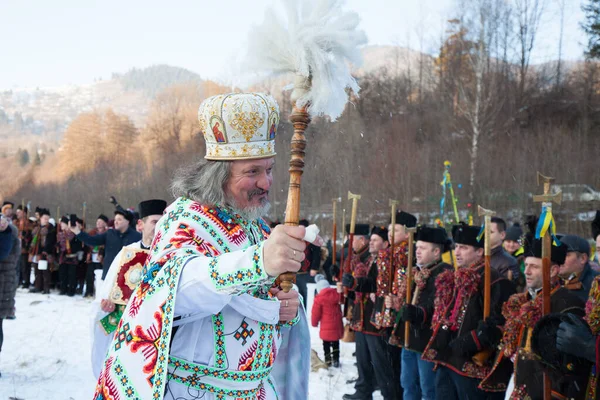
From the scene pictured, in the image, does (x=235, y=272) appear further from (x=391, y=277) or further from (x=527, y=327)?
(x=391, y=277)

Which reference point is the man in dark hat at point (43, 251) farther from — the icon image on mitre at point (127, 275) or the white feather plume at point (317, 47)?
the white feather plume at point (317, 47)

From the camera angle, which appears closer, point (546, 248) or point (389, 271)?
point (546, 248)

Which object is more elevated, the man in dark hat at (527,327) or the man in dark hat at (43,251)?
the man in dark hat at (527,327)

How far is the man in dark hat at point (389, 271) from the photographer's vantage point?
6885 millimetres

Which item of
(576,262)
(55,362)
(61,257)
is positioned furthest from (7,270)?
(61,257)

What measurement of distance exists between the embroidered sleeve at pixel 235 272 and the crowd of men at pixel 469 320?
2524mm

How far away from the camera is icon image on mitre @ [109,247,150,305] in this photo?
15.0ft

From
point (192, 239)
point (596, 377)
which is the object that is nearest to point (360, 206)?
point (596, 377)

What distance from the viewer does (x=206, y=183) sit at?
268 centimetres

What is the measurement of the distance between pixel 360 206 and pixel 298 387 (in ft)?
42.0

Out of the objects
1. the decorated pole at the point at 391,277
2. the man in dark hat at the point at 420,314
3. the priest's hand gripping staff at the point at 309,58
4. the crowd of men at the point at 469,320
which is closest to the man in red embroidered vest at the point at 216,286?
the priest's hand gripping staff at the point at 309,58

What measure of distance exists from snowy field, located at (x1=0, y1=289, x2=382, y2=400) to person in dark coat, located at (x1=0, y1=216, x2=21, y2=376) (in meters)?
0.91

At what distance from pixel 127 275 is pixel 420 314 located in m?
3.09

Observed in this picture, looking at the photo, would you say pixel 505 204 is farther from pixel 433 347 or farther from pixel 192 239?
pixel 192 239
